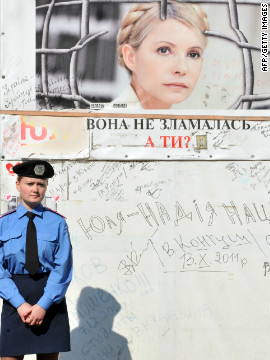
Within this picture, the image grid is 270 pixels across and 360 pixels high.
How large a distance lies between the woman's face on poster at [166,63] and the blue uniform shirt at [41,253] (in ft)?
5.51

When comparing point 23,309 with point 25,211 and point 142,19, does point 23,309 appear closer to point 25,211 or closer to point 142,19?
point 25,211

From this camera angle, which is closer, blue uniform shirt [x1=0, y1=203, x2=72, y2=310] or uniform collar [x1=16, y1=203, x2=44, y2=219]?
blue uniform shirt [x1=0, y1=203, x2=72, y2=310]

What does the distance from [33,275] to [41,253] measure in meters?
0.15

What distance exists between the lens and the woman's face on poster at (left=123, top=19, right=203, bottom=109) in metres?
→ 5.92

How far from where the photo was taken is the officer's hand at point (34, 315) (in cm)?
447

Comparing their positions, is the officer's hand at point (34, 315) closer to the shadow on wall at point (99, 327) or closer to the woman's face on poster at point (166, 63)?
the shadow on wall at point (99, 327)

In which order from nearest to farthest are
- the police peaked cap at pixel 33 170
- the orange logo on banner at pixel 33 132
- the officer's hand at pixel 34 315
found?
the officer's hand at pixel 34 315 < the police peaked cap at pixel 33 170 < the orange logo on banner at pixel 33 132

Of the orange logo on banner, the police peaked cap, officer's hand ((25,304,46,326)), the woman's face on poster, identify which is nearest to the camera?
officer's hand ((25,304,46,326))

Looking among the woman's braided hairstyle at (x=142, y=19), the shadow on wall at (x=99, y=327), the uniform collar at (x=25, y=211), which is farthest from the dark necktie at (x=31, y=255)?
the woman's braided hairstyle at (x=142, y=19)

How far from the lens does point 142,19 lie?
591cm

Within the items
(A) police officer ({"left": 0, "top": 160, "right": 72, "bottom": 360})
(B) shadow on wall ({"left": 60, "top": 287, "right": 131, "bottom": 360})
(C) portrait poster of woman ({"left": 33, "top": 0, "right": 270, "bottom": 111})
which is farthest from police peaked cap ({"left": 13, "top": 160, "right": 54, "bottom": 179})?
(B) shadow on wall ({"left": 60, "top": 287, "right": 131, "bottom": 360})

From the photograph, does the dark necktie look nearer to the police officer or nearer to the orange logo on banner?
the police officer

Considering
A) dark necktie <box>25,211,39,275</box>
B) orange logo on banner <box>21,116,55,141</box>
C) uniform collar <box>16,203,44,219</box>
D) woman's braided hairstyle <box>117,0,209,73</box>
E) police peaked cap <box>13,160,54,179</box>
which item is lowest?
dark necktie <box>25,211,39,275</box>

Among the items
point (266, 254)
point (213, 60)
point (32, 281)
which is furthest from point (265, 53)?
point (32, 281)
